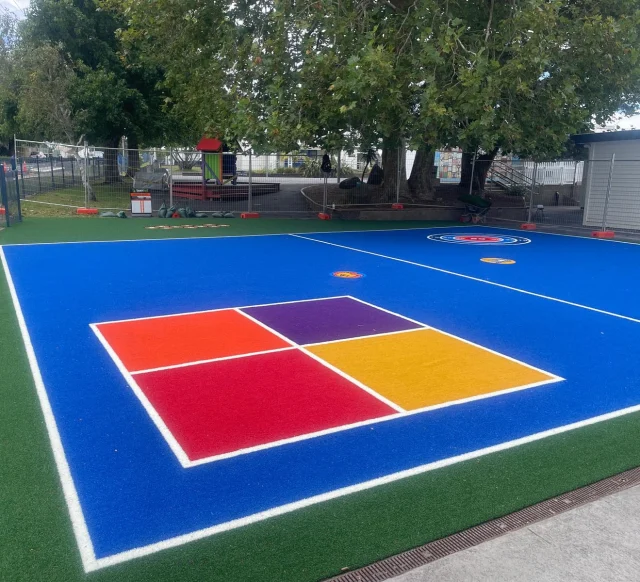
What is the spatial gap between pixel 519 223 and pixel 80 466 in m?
20.0

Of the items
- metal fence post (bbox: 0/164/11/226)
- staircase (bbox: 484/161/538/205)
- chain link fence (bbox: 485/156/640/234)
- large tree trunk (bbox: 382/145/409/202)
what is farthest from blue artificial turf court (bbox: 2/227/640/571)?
staircase (bbox: 484/161/538/205)

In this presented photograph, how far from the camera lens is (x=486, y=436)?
199 inches

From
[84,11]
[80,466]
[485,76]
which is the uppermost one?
[84,11]

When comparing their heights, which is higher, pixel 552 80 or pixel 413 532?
pixel 552 80

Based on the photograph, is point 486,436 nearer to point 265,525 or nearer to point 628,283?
point 265,525

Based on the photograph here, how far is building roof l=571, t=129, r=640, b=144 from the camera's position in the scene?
1958cm

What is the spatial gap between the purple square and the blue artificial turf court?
0.05 metres

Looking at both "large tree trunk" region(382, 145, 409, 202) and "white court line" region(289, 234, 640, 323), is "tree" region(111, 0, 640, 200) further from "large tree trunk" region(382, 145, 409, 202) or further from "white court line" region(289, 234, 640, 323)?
"large tree trunk" region(382, 145, 409, 202)

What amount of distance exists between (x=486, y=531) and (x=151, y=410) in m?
3.04

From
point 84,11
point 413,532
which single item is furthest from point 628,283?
point 84,11

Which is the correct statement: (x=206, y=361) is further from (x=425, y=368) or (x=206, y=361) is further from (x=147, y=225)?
(x=147, y=225)

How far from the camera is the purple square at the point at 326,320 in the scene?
25.6 feet

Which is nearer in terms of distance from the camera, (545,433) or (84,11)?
(545,433)

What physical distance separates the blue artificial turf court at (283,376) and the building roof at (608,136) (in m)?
9.61
